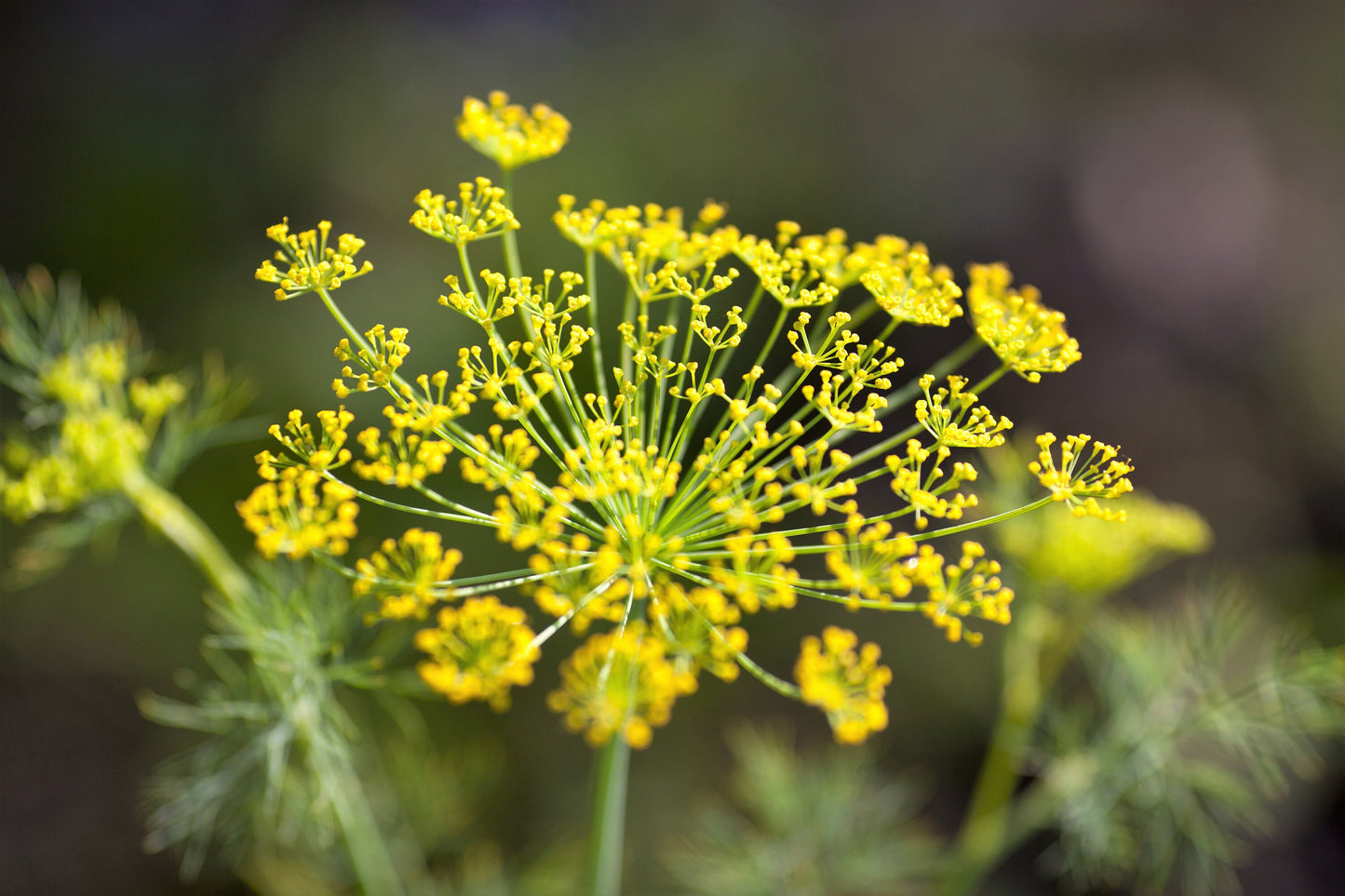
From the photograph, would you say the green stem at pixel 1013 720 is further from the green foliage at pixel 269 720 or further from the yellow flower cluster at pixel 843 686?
the green foliage at pixel 269 720

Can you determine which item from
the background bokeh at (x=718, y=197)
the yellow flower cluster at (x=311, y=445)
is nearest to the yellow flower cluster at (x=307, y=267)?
the yellow flower cluster at (x=311, y=445)

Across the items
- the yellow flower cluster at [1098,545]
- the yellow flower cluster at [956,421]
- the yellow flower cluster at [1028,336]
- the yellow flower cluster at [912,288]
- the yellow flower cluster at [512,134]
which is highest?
the yellow flower cluster at [512,134]

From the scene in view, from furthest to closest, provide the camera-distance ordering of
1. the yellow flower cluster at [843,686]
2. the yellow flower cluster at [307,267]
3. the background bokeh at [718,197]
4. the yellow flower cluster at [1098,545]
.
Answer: the background bokeh at [718,197] → the yellow flower cluster at [1098,545] → the yellow flower cluster at [307,267] → the yellow flower cluster at [843,686]

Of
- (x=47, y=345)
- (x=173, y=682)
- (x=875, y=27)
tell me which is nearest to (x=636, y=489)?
(x=47, y=345)

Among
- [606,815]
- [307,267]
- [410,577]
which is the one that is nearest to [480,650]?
[410,577]

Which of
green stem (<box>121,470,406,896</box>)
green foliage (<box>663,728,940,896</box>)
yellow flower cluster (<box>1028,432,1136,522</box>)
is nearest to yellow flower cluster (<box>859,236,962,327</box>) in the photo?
yellow flower cluster (<box>1028,432,1136,522</box>)

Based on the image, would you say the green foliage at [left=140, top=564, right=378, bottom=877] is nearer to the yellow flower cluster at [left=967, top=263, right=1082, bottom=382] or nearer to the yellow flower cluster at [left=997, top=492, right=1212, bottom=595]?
the yellow flower cluster at [left=967, top=263, right=1082, bottom=382]
